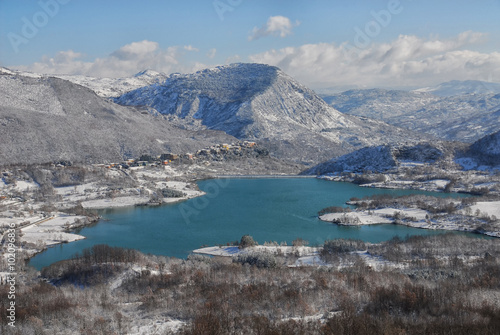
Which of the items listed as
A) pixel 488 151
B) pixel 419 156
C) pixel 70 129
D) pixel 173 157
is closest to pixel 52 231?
pixel 173 157

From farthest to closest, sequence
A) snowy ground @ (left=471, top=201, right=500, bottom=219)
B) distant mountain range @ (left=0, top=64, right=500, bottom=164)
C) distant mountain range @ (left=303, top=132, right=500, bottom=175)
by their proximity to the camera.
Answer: distant mountain range @ (left=0, top=64, right=500, bottom=164) < distant mountain range @ (left=303, top=132, right=500, bottom=175) < snowy ground @ (left=471, top=201, right=500, bottom=219)

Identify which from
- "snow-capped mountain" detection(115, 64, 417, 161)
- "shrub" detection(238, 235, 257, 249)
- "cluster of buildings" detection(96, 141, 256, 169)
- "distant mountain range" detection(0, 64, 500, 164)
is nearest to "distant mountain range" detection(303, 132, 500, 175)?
"cluster of buildings" detection(96, 141, 256, 169)

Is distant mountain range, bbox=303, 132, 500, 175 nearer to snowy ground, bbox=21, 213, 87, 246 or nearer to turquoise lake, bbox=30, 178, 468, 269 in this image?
turquoise lake, bbox=30, 178, 468, 269

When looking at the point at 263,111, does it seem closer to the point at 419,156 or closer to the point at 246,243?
the point at 419,156

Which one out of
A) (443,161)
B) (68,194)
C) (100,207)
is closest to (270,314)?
(100,207)

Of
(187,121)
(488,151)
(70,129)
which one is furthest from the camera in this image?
(187,121)

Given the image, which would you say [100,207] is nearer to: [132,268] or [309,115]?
[132,268]

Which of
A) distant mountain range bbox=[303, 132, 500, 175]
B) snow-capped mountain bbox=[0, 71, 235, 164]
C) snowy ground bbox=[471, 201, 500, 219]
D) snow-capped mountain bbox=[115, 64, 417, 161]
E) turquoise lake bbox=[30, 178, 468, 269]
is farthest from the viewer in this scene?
snow-capped mountain bbox=[115, 64, 417, 161]
